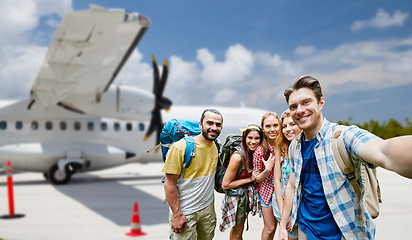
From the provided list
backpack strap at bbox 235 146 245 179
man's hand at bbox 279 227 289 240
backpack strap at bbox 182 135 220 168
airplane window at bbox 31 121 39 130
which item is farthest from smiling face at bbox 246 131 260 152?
airplane window at bbox 31 121 39 130

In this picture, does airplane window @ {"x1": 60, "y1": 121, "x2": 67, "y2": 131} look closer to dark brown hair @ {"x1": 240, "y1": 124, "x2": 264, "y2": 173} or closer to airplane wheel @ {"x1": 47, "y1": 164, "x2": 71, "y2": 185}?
airplane wheel @ {"x1": 47, "y1": 164, "x2": 71, "y2": 185}

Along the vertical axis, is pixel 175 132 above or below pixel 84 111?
below

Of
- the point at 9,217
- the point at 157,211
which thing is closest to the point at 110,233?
the point at 157,211

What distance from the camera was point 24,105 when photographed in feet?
37.8

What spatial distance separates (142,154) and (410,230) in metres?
9.75

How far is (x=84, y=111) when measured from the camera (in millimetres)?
11305

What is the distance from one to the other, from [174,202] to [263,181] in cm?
103

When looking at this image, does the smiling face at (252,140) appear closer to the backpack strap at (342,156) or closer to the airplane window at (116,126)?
the backpack strap at (342,156)

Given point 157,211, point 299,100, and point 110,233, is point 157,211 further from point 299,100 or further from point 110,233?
point 299,100

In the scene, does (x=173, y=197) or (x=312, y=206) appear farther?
(x=173, y=197)

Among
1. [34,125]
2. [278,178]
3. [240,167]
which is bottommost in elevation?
[278,178]

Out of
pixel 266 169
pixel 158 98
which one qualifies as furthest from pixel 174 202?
pixel 158 98

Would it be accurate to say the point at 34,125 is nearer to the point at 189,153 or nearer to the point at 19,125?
the point at 19,125

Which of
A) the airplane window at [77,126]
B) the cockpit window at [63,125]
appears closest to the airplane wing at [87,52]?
the cockpit window at [63,125]
